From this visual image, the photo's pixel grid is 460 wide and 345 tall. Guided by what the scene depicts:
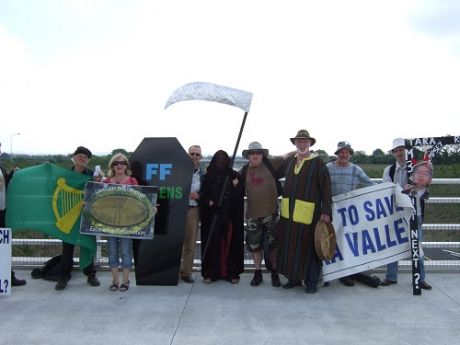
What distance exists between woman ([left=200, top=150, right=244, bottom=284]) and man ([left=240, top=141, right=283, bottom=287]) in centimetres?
15

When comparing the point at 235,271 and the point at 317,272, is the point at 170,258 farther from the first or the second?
the point at 317,272

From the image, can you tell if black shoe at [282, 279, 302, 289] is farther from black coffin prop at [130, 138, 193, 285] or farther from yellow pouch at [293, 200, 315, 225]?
black coffin prop at [130, 138, 193, 285]

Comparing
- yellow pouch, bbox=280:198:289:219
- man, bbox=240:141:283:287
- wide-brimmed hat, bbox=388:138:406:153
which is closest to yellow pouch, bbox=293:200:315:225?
yellow pouch, bbox=280:198:289:219

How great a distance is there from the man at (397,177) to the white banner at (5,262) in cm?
419

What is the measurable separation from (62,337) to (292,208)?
8.74 ft

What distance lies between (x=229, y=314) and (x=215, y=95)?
2.40 m

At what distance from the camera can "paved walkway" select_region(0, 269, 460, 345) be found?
3.91m

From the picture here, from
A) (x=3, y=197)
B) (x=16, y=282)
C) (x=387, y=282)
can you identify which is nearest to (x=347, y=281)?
(x=387, y=282)

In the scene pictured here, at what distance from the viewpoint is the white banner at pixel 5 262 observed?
4949 millimetres

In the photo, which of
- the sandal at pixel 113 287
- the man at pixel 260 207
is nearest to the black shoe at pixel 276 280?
the man at pixel 260 207

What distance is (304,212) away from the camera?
5094mm

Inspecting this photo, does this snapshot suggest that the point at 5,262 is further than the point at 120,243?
No

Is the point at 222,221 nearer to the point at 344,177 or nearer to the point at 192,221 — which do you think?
the point at 192,221

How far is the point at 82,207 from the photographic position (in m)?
5.46
